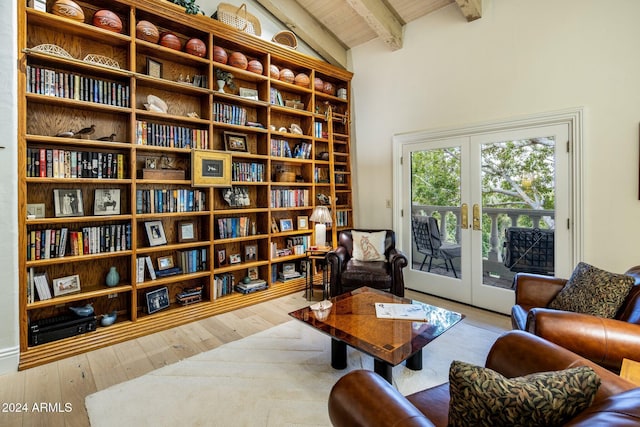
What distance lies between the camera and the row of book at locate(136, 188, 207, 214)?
9.47 feet

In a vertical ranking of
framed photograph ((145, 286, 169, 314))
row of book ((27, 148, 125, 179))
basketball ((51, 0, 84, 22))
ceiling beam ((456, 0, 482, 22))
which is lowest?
framed photograph ((145, 286, 169, 314))

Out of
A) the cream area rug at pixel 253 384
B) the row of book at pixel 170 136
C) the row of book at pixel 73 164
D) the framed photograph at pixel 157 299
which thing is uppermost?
the row of book at pixel 170 136

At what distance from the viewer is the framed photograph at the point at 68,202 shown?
8.23 feet

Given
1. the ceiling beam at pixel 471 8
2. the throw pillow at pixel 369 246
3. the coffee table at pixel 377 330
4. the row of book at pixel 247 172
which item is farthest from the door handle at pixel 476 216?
the row of book at pixel 247 172

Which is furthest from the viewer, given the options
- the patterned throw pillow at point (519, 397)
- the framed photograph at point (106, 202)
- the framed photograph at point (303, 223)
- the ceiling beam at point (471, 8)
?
the framed photograph at point (303, 223)

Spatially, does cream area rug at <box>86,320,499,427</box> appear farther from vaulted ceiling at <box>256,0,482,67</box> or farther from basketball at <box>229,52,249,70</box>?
vaulted ceiling at <box>256,0,482,67</box>

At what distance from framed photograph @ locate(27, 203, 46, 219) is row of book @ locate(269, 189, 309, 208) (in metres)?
2.07

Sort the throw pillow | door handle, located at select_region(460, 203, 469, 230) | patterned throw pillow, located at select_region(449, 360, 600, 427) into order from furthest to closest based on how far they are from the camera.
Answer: the throw pillow < door handle, located at select_region(460, 203, 469, 230) < patterned throw pillow, located at select_region(449, 360, 600, 427)

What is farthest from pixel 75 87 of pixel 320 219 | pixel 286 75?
pixel 320 219

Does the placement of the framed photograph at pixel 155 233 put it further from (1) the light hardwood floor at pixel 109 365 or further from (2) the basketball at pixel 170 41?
(2) the basketball at pixel 170 41

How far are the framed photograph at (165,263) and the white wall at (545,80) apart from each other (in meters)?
2.78

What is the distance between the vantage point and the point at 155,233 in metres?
3.01

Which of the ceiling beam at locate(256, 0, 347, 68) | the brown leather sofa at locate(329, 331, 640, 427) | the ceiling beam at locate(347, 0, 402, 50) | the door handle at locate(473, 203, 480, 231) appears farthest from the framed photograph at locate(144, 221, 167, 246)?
the door handle at locate(473, 203, 480, 231)

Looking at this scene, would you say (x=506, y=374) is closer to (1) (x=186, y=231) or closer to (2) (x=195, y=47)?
(1) (x=186, y=231)
